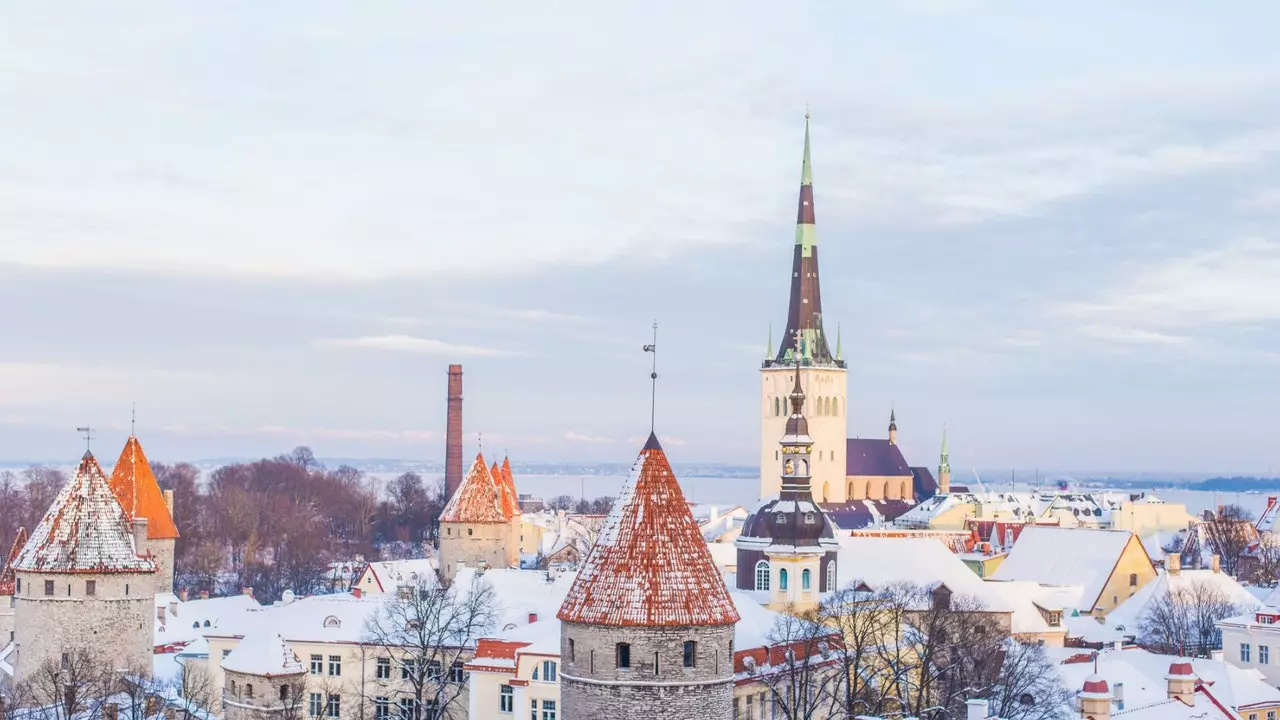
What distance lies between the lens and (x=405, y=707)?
47375 mm

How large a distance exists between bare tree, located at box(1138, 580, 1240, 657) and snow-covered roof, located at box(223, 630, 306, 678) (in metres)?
29.8

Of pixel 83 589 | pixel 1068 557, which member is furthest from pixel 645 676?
pixel 1068 557

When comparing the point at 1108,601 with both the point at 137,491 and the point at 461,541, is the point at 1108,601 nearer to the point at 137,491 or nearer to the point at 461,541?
the point at 461,541

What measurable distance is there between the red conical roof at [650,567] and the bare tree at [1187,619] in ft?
116

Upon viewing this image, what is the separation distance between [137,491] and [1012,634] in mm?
29054

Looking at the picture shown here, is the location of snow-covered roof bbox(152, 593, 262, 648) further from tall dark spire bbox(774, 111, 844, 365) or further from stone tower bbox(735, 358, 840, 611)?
tall dark spire bbox(774, 111, 844, 365)

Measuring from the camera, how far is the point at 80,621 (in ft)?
153

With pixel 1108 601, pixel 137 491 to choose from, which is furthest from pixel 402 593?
pixel 1108 601

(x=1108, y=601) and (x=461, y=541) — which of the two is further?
(x=1108, y=601)

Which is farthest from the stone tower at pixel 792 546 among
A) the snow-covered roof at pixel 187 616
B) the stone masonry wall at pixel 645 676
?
the stone masonry wall at pixel 645 676

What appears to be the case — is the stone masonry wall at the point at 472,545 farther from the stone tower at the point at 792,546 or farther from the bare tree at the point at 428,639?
the bare tree at the point at 428,639

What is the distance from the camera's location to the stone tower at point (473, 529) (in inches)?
2552

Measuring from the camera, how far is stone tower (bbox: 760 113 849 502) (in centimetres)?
11381

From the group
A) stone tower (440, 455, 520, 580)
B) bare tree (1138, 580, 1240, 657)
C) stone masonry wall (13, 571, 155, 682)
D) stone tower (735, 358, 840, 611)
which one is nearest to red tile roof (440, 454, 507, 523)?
stone tower (440, 455, 520, 580)
